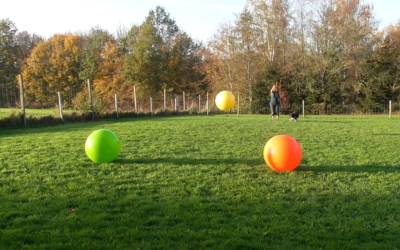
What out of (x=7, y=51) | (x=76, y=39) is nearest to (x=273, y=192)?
(x=76, y=39)

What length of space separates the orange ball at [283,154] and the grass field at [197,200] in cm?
23

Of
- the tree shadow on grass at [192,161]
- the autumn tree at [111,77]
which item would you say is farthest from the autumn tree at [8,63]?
the tree shadow on grass at [192,161]

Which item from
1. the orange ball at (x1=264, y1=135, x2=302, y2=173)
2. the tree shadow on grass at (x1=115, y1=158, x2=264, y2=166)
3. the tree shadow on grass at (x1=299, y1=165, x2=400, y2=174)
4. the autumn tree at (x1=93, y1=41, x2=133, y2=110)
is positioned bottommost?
the tree shadow on grass at (x1=299, y1=165, x2=400, y2=174)

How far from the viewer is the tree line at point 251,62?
3972 cm

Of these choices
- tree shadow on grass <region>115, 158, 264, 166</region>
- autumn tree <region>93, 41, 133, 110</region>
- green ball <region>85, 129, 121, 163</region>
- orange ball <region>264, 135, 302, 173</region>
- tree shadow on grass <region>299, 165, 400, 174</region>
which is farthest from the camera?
autumn tree <region>93, 41, 133, 110</region>

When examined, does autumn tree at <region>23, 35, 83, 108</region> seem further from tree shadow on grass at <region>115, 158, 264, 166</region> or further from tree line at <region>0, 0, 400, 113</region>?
tree shadow on grass at <region>115, 158, 264, 166</region>

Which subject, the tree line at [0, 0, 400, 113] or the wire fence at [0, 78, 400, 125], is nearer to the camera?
the wire fence at [0, 78, 400, 125]

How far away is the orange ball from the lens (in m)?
7.84

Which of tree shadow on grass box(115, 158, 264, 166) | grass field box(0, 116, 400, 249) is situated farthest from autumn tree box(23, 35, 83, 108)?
tree shadow on grass box(115, 158, 264, 166)

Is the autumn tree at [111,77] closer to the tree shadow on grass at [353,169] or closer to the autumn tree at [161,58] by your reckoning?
the autumn tree at [161,58]

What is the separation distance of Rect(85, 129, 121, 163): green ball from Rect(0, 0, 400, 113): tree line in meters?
24.3

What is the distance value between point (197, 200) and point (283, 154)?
2.35 meters

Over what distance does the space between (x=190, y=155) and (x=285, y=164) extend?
9.18 ft

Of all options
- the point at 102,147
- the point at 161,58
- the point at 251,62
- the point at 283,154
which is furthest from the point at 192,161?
the point at 161,58
